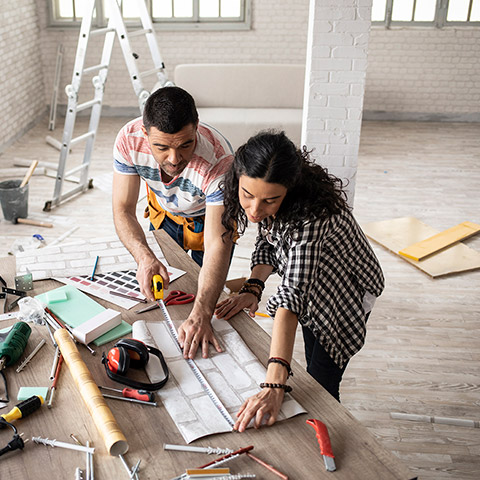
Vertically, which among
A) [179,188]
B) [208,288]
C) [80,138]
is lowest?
[80,138]

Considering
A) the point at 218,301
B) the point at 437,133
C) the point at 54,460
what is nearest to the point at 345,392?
the point at 218,301

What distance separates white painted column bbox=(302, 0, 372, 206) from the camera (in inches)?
118

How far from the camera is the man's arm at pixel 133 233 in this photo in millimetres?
1775

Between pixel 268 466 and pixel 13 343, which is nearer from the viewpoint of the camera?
pixel 268 466

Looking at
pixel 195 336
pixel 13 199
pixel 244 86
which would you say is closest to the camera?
pixel 195 336

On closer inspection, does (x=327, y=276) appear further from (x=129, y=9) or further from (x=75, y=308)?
(x=129, y=9)

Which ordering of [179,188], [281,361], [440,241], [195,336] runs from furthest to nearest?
1. [440,241]
2. [179,188]
3. [195,336]
4. [281,361]

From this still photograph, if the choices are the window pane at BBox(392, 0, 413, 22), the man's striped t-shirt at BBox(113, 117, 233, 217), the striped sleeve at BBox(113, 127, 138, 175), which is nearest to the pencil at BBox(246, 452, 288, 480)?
the man's striped t-shirt at BBox(113, 117, 233, 217)

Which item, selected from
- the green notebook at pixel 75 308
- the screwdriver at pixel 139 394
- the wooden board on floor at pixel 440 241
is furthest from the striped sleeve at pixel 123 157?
the wooden board on floor at pixel 440 241

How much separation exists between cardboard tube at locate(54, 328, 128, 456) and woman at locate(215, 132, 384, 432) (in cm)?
27

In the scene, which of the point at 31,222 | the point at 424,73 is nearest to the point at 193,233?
the point at 31,222

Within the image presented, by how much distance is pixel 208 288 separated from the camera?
1721 mm

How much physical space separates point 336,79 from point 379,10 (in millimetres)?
4554

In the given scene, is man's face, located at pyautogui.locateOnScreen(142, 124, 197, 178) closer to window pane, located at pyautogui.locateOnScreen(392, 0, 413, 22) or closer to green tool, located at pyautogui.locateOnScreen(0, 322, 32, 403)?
green tool, located at pyautogui.locateOnScreen(0, 322, 32, 403)
